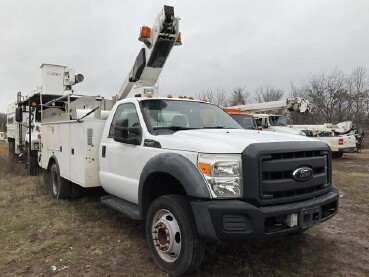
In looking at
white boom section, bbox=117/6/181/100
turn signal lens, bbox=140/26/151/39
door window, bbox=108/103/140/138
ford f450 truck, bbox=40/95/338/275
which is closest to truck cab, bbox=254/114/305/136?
white boom section, bbox=117/6/181/100

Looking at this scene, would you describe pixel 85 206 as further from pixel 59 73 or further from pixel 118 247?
pixel 59 73

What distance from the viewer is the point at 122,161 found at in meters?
4.88

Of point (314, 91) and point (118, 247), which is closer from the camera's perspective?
point (118, 247)

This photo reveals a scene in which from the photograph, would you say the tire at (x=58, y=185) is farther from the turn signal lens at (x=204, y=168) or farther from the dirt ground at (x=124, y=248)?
the turn signal lens at (x=204, y=168)

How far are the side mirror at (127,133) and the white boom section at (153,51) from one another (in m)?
1.52

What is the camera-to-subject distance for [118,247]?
4660 mm

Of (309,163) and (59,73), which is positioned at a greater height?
(59,73)

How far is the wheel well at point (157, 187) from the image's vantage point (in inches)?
160

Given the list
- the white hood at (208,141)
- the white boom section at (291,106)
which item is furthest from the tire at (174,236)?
the white boom section at (291,106)

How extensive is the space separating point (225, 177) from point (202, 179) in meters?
0.23

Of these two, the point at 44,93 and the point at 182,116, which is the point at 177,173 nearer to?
the point at 182,116

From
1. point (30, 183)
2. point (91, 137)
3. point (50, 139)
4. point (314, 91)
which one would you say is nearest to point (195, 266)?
point (91, 137)

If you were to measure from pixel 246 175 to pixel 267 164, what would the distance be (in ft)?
0.79

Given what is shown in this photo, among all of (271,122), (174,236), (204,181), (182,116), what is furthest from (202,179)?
(271,122)
